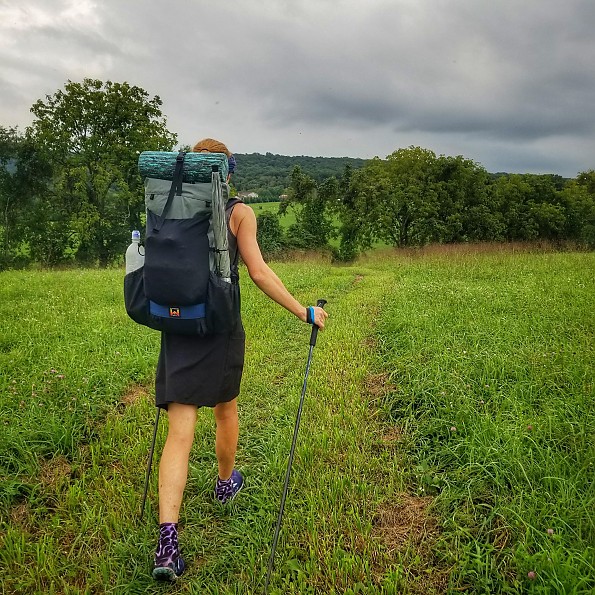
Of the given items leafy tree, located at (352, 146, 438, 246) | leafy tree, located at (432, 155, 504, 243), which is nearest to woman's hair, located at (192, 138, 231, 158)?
leafy tree, located at (352, 146, 438, 246)

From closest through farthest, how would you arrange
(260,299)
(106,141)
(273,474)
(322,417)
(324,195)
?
(273,474)
(322,417)
(260,299)
(106,141)
(324,195)

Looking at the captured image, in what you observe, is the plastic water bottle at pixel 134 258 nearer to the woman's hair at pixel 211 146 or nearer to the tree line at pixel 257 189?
the woman's hair at pixel 211 146

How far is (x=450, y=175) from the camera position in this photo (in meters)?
37.9

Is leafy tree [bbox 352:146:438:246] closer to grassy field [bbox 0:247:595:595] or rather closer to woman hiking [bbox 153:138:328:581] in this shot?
grassy field [bbox 0:247:595:595]

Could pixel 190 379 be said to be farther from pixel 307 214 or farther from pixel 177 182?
pixel 307 214

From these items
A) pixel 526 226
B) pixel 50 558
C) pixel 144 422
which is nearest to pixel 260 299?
pixel 144 422

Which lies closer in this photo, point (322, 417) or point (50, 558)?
point (50, 558)

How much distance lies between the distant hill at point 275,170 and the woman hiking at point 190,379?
40.7 metres

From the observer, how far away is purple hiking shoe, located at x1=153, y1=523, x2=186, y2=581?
227 cm

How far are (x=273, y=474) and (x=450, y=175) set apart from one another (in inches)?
1549

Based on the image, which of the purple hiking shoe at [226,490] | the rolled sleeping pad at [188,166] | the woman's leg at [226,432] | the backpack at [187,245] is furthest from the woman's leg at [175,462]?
the rolled sleeping pad at [188,166]

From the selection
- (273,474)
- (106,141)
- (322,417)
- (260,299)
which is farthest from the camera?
(106,141)

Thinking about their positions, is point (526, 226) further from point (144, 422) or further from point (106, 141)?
point (144, 422)

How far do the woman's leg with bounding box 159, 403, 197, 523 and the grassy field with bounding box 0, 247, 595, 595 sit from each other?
0.44 m
